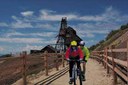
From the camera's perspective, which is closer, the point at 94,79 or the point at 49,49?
the point at 94,79

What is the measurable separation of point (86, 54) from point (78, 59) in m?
2.26

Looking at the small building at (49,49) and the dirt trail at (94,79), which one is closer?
the dirt trail at (94,79)

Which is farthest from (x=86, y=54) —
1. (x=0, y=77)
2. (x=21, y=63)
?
(x=0, y=77)

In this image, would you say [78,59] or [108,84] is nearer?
[78,59]

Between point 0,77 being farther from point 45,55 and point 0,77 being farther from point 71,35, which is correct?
point 71,35

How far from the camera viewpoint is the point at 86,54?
17.3 metres

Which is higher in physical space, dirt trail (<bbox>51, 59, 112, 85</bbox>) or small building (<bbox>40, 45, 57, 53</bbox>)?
small building (<bbox>40, 45, 57, 53</bbox>)

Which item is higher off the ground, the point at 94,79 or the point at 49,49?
the point at 49,49

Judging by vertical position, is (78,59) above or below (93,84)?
above

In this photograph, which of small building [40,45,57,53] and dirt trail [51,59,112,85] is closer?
dirt trail [51,59,112,85]

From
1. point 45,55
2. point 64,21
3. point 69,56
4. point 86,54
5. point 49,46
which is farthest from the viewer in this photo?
point 64,21

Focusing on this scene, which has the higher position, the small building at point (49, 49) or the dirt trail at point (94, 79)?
the small building at point (49, 49)

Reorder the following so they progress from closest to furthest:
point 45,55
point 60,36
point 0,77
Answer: point 0,77, point 45,55, point 60,36

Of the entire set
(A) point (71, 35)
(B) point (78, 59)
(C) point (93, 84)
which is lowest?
A: (C) point (93, 84)
